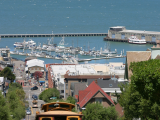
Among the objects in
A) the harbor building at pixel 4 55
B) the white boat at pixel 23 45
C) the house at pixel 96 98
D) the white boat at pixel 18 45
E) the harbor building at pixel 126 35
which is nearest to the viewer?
the house at pixel 96 98

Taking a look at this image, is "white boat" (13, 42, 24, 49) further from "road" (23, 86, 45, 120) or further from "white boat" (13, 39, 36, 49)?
"road" (23, 86, 45, 120)

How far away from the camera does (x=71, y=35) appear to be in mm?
161375

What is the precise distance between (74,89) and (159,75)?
28369mm

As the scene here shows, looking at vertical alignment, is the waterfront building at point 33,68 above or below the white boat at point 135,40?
below

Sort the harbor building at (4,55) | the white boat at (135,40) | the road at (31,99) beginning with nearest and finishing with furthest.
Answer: the road at (31,99)
the harbor building at (4,55)
the white boat at (135,40)

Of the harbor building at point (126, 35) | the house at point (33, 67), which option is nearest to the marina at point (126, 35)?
the harbor building at point (126, 35)

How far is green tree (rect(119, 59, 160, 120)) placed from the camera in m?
15.3

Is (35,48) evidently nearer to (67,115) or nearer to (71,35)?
(71,35)

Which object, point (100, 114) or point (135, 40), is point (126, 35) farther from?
point (100, 114)

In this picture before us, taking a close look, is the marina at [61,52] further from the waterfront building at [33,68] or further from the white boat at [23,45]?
the waterfront building at [33,68]

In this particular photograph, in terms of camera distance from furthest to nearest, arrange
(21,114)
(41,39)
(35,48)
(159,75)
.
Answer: (41,39) < (35,48) < (21,114) < (159,75)

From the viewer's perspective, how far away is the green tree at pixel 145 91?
1534 cm

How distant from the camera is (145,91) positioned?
1580 cm

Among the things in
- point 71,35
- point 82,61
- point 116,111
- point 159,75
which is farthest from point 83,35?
point 159,75
